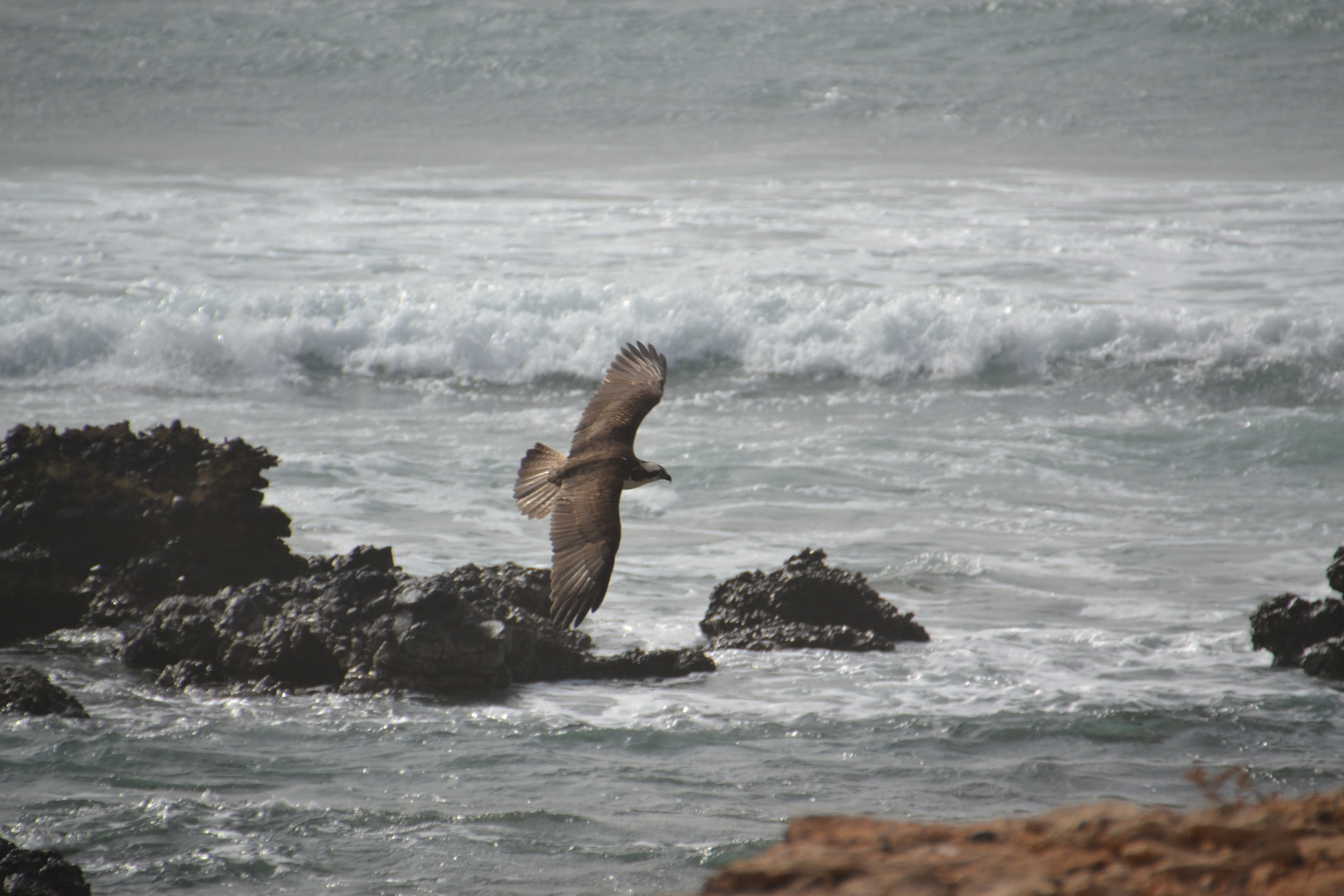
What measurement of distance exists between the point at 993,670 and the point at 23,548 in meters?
4.93

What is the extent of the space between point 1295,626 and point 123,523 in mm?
5905

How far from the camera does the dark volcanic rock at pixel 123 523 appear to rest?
6.52 m

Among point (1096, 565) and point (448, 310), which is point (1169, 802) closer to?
point (1096, 565)

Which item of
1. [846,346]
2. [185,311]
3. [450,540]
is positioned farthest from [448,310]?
[450,540]

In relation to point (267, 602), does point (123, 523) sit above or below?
above

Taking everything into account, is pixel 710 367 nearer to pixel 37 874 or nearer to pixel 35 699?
pixel 35 699

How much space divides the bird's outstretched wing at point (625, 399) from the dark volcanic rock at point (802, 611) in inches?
43.9

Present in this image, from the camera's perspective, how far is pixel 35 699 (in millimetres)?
5195

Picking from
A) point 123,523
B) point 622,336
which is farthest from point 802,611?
point 622,336

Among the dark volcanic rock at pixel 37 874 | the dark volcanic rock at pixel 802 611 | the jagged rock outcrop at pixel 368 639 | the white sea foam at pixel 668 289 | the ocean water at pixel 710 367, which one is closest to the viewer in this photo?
the dark volcanic rock at pixel 37 874

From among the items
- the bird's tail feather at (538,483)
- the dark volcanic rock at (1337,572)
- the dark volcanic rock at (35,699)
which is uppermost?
the bird's tail feather at (538,483)

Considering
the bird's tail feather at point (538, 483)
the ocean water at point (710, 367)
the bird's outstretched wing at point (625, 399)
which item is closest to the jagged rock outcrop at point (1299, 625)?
the ocean water at point (710, 367)

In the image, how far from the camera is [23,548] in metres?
6.64

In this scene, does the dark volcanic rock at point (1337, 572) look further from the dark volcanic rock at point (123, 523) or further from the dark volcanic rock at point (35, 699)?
the dark volcanic rock at point (35, 699)
